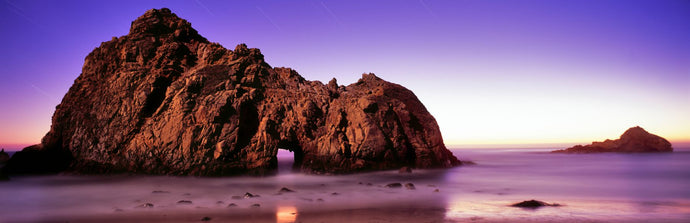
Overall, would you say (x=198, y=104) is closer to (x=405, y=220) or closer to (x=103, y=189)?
(x=103, y=189)

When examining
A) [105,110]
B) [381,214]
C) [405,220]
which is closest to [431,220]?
[405,220]

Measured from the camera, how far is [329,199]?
13852 mm

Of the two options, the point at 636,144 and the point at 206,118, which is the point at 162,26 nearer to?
the point at 206,118

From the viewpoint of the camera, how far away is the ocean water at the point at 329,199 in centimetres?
1070

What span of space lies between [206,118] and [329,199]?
37.7 feet

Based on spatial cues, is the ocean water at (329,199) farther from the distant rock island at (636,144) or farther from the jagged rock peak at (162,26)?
the distant rock island at (636,144)

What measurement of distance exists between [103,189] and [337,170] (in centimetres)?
1163

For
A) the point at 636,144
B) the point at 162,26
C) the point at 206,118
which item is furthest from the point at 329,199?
the point at 636,144

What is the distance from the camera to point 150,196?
574 inches

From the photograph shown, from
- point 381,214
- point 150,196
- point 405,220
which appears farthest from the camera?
point 150,196

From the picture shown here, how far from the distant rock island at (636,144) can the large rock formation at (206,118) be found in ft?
200

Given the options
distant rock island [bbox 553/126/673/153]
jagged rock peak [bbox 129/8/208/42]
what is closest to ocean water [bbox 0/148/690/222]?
jagged rock peak [bbox 129/8/208/42]

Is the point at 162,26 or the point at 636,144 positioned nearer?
the point at 162,26

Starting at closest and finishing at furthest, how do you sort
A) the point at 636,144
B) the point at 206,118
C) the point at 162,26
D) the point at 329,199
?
the point at 329,199, the point at 206,118, the point at 162,26, the point at 636,144
